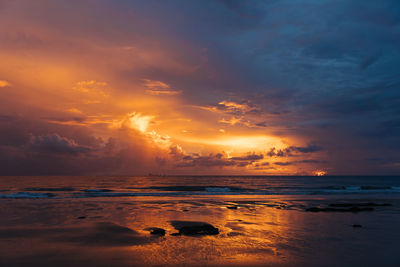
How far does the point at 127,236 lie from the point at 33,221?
8.65m

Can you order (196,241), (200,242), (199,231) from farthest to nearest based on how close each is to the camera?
(199,231), (196,241), (200,242)

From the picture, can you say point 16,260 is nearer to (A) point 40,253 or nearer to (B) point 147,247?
(A) point 40,253

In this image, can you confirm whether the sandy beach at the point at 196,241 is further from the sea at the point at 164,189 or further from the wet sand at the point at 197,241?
the sea at the point at 164,189

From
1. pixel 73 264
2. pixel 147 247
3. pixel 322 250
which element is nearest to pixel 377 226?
pixel 322 250

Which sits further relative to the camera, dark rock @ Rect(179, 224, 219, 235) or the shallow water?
dark rock @ Rect(179, 224, 219, 235)

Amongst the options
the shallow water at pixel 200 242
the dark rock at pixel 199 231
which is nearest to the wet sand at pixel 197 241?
the shallow water at pixel 200 242

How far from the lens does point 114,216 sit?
20.6 metres

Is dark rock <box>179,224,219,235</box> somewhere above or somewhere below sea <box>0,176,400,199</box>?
above

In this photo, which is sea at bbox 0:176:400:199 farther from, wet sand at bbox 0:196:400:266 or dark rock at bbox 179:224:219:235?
dark rock at bbox 179:224:219:235

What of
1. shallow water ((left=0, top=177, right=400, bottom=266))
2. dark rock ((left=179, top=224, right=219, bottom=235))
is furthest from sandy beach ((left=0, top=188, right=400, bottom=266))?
dark rock ((left=179, top=224, right=219, bottom=235))

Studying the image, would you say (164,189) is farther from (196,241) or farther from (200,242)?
(200,242)

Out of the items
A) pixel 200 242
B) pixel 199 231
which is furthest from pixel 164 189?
pixel 200 242

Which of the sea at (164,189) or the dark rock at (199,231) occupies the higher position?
the dark rock at (199,231)

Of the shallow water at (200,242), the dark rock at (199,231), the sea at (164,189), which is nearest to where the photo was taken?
the shallow water at (200,242)
